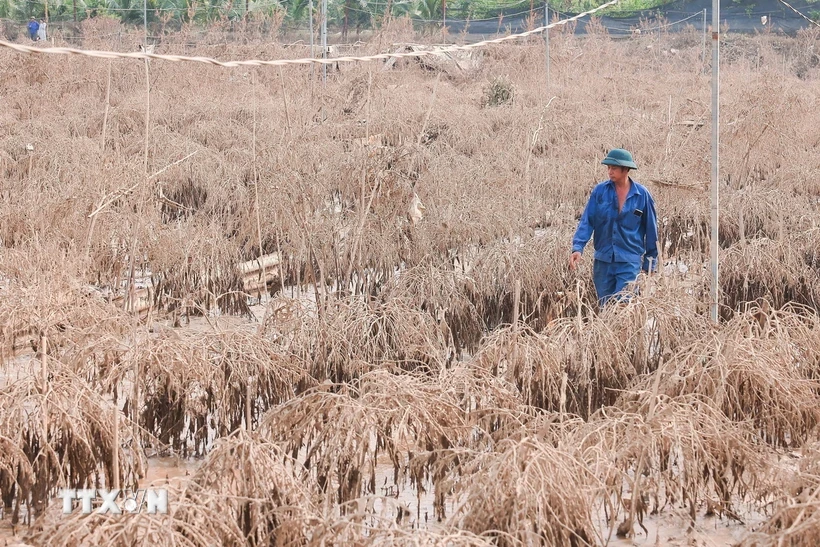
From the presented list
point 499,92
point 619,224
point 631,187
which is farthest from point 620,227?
point 499,92

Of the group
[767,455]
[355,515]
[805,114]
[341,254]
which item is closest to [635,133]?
[805,114]

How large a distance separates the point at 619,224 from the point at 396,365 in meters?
1.54

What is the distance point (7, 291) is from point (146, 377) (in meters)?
1.71

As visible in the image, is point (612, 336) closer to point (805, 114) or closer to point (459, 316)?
point (459, 316)

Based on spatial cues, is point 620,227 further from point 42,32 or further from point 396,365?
point 42,32

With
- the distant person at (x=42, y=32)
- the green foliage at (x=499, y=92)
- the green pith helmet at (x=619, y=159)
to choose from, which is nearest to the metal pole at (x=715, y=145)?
the green pith helmet at (x=619, y=159)

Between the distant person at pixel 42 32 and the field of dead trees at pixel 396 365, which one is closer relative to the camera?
the field of dead trees at pixel 396 365

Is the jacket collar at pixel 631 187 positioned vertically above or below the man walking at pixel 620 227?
above

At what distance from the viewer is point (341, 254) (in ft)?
25.0

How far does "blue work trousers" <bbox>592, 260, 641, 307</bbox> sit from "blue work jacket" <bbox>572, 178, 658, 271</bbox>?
0.05 metres

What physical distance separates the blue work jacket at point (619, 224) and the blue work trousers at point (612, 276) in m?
0.05

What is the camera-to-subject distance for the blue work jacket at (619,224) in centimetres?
581

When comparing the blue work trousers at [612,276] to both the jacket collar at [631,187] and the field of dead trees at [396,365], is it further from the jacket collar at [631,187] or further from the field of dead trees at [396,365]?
the jacket collar at [631,187]

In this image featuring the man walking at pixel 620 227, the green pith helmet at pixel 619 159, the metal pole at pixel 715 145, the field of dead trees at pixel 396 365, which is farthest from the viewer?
the man walking at pixel 620 227
